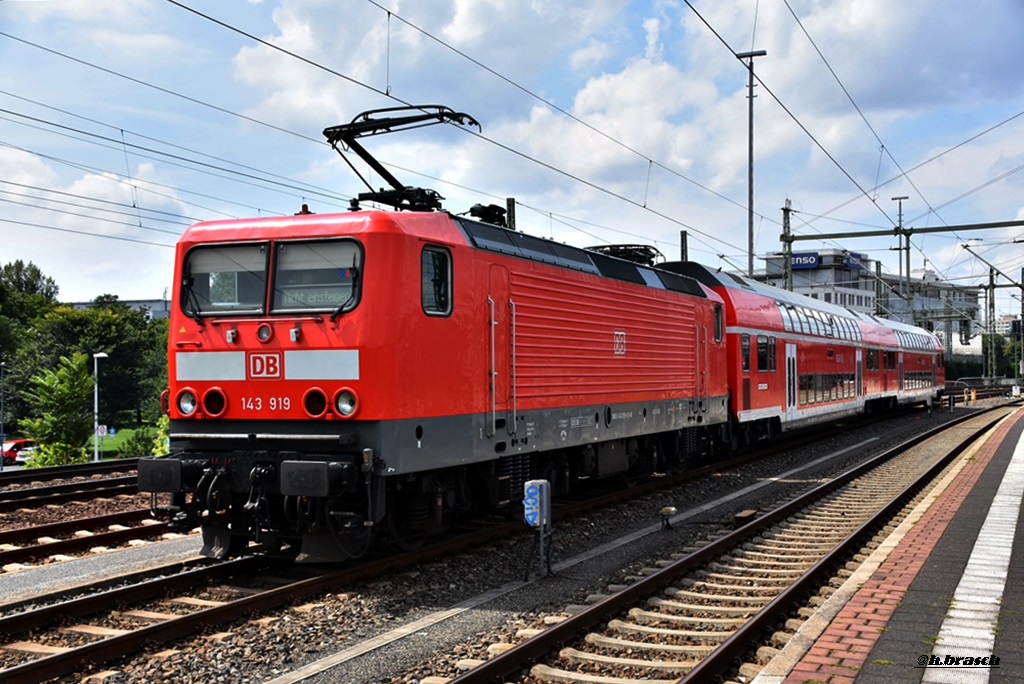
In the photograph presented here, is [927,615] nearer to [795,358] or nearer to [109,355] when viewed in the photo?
[795,358]

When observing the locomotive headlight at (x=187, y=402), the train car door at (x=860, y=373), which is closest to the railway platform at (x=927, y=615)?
the locomotive headlight at (x=187, y=402)

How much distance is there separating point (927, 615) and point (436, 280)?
212 inches

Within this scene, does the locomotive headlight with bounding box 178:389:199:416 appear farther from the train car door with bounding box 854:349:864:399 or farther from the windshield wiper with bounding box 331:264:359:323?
the train car door with bounding box 854:349:864:399

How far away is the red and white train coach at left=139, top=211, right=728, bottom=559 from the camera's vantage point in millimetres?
8508

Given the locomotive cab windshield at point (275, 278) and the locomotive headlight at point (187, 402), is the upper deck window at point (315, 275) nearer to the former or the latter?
the locomotive cab windshield at point (275, 278)

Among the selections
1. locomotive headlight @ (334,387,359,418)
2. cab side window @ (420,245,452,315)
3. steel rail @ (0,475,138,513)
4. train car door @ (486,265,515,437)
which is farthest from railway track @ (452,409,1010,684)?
steel rail @ (0,475,138,513)

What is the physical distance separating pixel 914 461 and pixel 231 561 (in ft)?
53.1

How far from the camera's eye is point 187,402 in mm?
9258

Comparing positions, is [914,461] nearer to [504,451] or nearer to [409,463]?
[504,451]

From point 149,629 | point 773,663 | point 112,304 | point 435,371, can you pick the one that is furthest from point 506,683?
point 112,304

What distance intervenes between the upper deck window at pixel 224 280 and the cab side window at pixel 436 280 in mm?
1621

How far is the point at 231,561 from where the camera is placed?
922cm

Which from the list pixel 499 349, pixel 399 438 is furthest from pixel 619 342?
pixel 399 438

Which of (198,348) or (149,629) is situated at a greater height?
(198,348)
